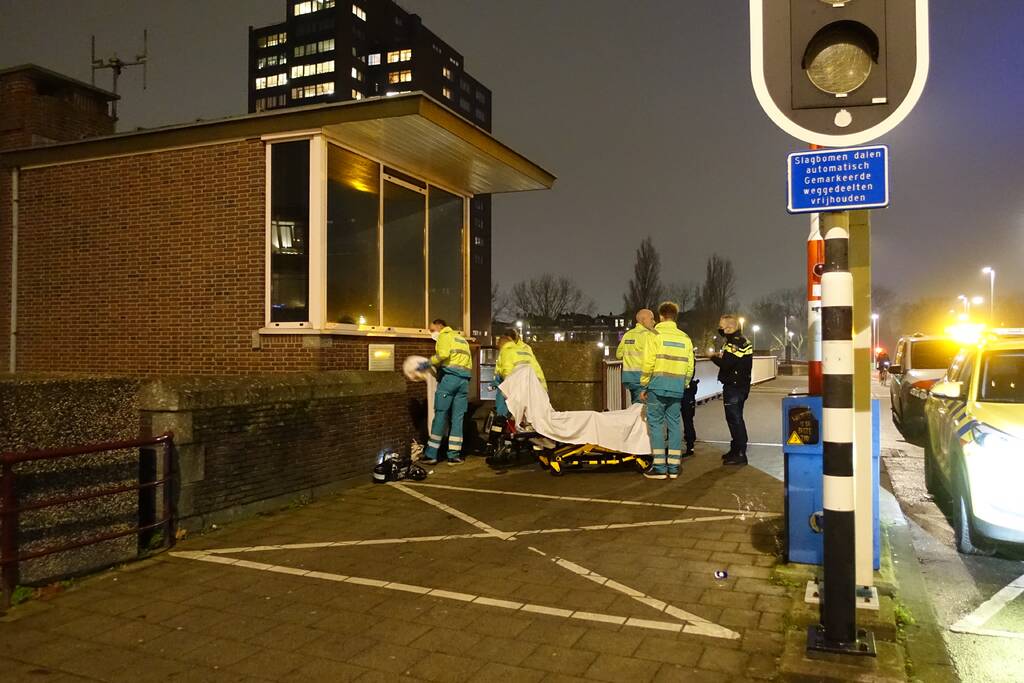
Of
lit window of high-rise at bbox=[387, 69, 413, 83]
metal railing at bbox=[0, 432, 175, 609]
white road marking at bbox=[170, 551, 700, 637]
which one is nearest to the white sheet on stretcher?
white road marking at bbox=[170, 551, 700, 637]

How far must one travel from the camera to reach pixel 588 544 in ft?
20.5

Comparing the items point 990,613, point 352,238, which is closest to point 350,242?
point 352,238

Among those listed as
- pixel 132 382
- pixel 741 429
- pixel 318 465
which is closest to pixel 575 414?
pixel 741 429

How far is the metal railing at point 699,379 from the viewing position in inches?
505

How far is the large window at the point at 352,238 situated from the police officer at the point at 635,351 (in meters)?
3.63

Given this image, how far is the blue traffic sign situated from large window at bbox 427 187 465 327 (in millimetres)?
8692

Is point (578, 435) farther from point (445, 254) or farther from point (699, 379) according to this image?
point (699, 379)

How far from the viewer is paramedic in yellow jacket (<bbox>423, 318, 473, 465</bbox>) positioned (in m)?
10.1

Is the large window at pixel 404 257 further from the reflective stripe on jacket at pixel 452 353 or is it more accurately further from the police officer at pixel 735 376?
the police officer at pixel 735 376

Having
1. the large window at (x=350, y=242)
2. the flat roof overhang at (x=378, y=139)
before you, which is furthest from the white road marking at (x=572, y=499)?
the flat roof overhang at (x=378, y=139)

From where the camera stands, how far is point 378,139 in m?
10.0

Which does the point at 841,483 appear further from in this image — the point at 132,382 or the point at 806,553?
the point at 132,382

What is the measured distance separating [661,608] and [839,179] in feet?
9.18

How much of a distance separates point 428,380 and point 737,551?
581 cm
